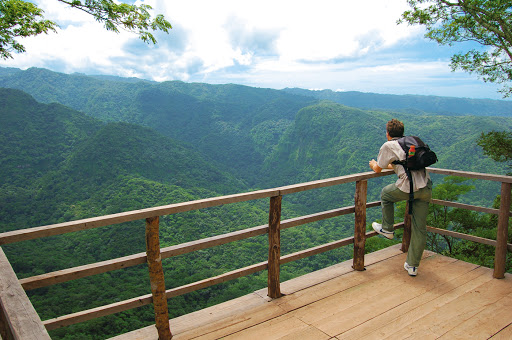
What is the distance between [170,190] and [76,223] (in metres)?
A: 42.9

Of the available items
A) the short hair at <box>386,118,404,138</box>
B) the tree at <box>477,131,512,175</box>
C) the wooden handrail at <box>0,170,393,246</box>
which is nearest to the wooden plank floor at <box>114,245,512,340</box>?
the wooden handrail at <box>0,170,393,246</box>

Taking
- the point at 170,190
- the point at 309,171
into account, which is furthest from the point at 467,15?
the point at 309,171

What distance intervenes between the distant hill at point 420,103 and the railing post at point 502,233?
155267mm

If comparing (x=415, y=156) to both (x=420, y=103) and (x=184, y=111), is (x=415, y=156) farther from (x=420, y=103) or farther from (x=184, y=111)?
(x=420, y=103)

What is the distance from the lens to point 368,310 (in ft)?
7.84

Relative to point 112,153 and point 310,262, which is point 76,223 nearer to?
point 310,262

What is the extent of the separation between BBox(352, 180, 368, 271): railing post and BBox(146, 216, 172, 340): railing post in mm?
1744

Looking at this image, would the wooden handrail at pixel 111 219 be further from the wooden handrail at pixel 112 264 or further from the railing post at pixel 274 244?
the wooden handrail at pixel 112 264

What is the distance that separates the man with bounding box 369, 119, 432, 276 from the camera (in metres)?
2.78

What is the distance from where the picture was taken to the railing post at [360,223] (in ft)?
9.47

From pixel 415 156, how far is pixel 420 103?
183359 mm

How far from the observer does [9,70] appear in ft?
381

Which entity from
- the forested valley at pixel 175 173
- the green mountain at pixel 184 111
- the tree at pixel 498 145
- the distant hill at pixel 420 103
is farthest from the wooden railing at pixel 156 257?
the distant hill at pixel 420 103

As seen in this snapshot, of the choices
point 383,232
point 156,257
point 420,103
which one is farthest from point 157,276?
point 420,103
